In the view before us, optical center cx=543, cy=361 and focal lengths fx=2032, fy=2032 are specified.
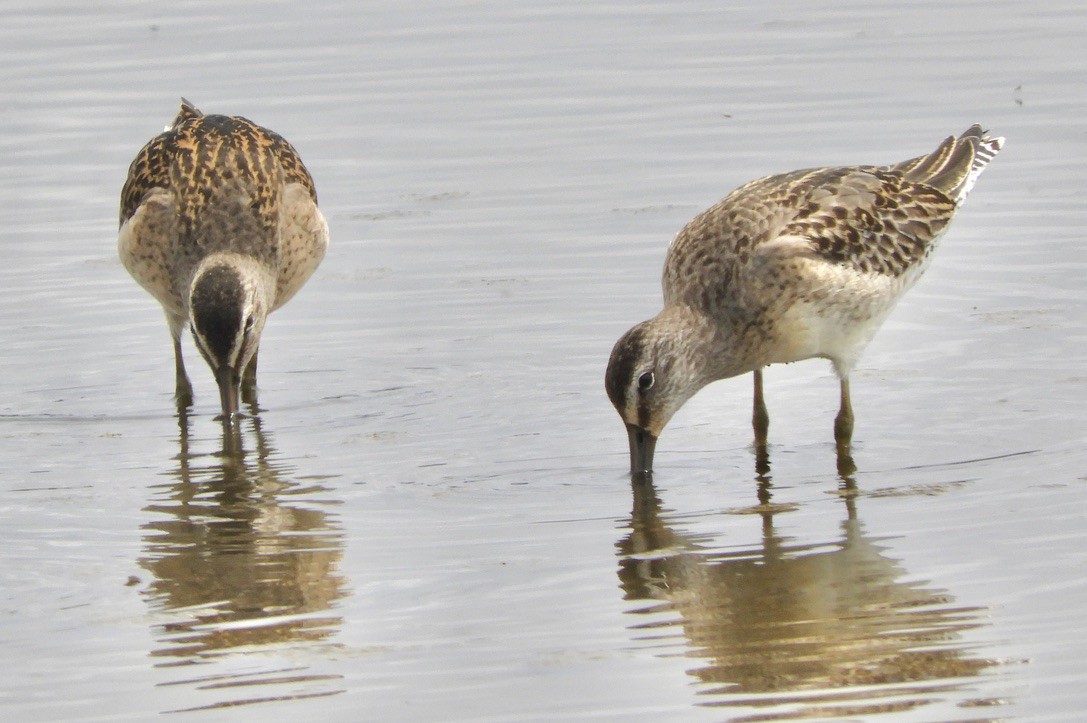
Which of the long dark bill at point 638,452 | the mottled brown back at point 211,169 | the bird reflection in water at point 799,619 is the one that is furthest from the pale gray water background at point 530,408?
the mottled brown back at point 211,169

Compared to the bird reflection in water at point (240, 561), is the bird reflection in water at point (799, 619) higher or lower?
lower

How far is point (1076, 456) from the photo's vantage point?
7137 mm

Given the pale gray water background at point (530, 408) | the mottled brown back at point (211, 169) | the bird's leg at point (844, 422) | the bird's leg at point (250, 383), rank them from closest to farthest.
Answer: the pale gray water background at point (530, 408) < the bird's leg at point (844, 422) < the bird's leg at point (250, 383) < the mottled brown back at point (211, 169)

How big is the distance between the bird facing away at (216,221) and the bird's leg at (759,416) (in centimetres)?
205

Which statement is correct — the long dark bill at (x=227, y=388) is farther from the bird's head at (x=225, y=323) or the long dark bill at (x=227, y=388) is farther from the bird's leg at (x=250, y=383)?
the bird's leg at (x=250, y=383)

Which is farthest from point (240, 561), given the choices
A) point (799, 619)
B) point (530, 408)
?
point (530, 408)

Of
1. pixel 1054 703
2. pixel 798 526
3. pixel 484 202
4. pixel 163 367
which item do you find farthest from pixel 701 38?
pixel 1054 703

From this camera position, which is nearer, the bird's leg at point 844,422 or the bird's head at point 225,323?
the bird's leg at point 844,422

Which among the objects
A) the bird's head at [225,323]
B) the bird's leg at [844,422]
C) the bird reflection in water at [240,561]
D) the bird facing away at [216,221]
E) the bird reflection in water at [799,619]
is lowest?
the bird reflection in water at [799,619]

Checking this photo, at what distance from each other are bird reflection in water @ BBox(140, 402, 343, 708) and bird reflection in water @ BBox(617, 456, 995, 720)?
96 centimetres

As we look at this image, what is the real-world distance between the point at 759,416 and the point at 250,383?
2300 mm

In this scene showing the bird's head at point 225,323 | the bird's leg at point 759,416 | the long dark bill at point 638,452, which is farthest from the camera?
the bird's head at point 225,323

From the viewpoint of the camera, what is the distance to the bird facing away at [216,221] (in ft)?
28.6

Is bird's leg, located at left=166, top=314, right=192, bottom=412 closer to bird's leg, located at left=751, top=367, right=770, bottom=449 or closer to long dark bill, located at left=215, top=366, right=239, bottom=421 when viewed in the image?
long dark bill, located at left=215, top=366, right=239, bottom=421
